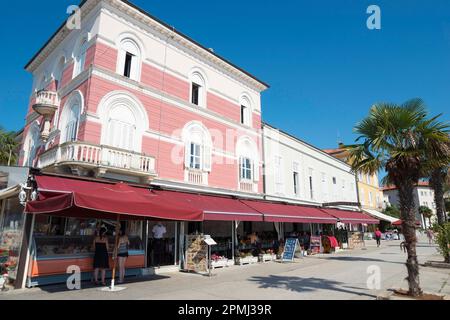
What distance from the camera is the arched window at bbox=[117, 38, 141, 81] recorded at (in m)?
14.2

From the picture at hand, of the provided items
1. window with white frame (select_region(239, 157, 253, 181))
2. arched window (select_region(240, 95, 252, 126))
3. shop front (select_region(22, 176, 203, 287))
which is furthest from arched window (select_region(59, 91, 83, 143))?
arched window (select_region(240, 95, 252, 126))

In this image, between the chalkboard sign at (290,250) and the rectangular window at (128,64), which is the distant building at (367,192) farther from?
the rectangular window at (128,64)

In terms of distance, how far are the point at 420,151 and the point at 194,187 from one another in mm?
10122

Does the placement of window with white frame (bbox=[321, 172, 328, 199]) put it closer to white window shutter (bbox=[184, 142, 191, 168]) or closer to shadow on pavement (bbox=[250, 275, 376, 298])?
white window shutter (bbox=[184, 142, 191, 168])

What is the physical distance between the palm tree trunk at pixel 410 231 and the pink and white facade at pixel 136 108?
9.24 metres

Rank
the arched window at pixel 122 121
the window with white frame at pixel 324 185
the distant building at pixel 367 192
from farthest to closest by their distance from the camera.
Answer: the distant building at pixel 367 192, the window with white frame at pixel 324 185, the arched window at pixel 122 121

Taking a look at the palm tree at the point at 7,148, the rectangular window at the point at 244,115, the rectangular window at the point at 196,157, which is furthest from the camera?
the palm tree at the point at 7,148

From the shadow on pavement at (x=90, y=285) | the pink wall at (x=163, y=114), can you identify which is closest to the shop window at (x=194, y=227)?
the pink wall at (x=163, y=114)

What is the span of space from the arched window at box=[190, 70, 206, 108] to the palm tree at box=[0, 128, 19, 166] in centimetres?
1510

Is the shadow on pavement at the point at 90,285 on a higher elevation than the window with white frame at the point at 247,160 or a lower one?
lower

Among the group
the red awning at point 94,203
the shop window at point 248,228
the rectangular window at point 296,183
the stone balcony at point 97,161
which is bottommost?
the shop window at point 248,228

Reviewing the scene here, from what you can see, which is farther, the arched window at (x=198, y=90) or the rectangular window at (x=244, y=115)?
the rectangular window at (x=244, y=115)

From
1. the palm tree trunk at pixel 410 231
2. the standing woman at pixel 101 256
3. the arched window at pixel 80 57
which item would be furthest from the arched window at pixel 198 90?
the palm tree trunk at pixel 410 231

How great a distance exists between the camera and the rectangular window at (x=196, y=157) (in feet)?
52.4
